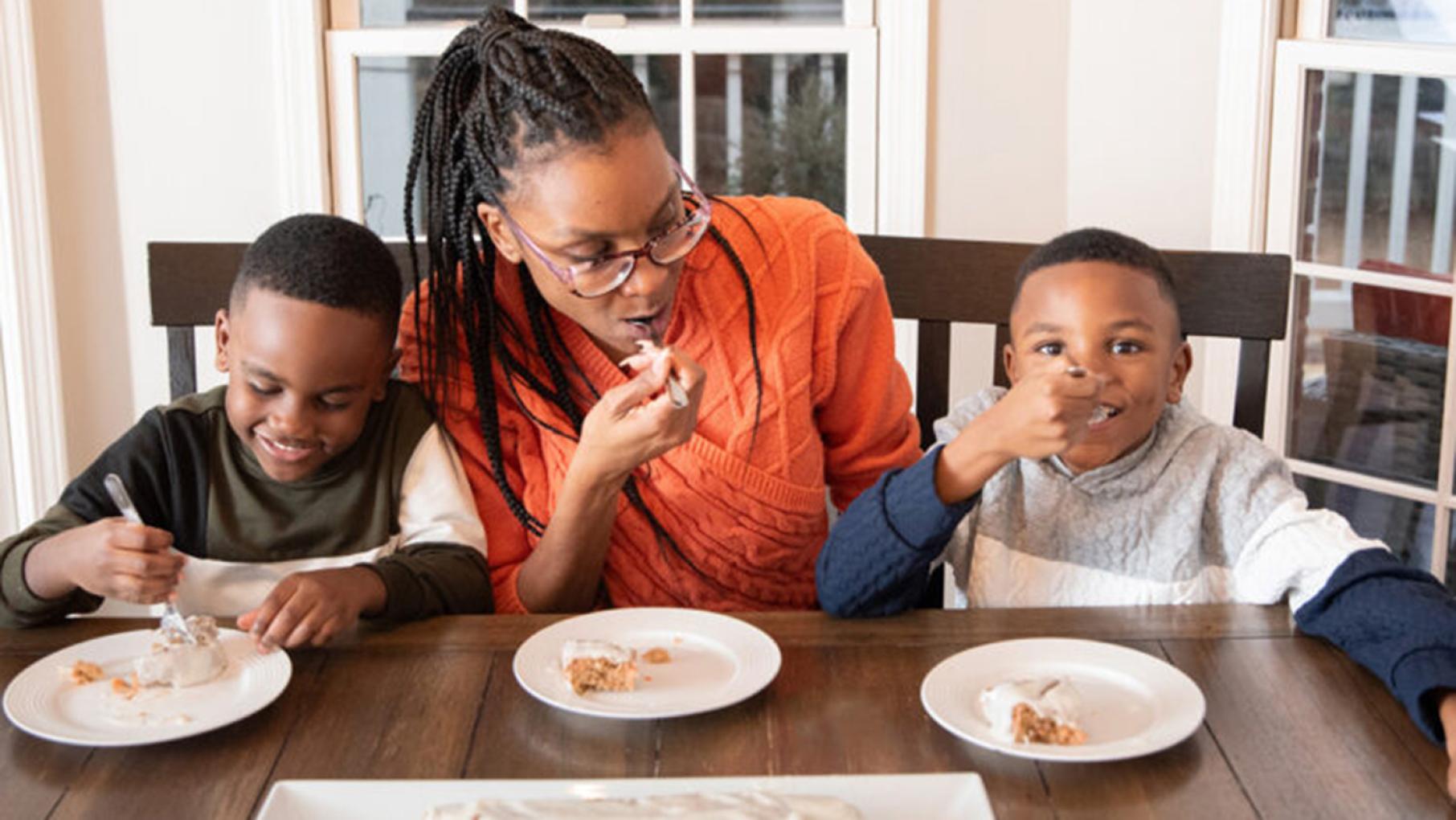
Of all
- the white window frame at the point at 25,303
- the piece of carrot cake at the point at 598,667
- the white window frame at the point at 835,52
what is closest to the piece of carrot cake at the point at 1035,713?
the piece of carrot cake at the point at 598,667

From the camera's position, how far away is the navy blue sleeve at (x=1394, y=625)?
1.14m

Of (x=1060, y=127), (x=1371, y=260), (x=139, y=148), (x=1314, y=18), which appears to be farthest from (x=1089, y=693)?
(x=139, y=148)

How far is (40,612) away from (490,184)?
55cm

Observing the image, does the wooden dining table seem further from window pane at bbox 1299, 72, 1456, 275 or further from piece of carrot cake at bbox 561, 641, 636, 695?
window pane at bbox 1299, 72, 1456, 275

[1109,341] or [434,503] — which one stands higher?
Answer: [1109,341]

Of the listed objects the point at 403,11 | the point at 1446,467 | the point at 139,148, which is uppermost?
the point at 403,11

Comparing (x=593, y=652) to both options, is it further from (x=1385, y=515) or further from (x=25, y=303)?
(x=25, y=303)

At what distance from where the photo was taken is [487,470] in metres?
1.62

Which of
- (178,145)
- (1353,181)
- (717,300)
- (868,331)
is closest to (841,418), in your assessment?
(868,331)

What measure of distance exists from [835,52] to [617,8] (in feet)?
1.21

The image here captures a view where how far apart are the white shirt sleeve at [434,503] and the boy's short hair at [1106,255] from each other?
1.92 feet

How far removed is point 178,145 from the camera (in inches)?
101

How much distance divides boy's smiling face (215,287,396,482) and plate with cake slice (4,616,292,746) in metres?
0.23

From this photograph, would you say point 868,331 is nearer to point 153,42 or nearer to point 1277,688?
point 1277,688
